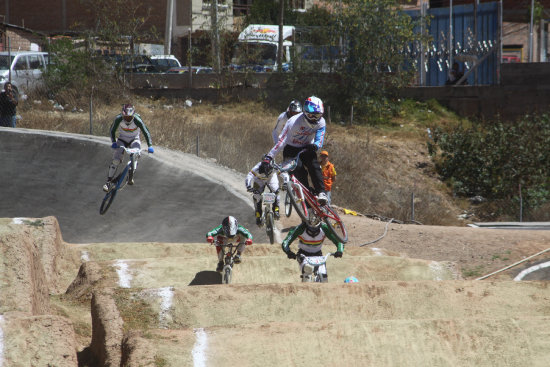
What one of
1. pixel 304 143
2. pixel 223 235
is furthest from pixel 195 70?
pixel 223 235

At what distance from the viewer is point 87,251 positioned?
12273 millimetres

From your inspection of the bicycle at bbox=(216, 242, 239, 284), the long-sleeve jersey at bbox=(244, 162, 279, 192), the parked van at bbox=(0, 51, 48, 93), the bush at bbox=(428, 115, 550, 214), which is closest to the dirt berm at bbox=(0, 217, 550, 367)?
the bicycle at bbox=(216, 242, 239, 284)

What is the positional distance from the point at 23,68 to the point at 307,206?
19.7 m

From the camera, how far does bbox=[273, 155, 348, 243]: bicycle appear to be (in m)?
10.6

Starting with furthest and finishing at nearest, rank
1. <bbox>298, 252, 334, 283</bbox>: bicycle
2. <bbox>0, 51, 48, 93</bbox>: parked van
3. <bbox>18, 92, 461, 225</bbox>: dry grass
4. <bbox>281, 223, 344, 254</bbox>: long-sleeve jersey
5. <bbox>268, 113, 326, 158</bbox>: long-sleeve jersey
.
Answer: <bbox>0, 51, 48, 93</bbox>: parked van, <bbox>18, 92, 461, 225</bbox>: dry grass, <bbox>268, 113, 326, 158</bbox>: long-sleeve jersey, <bbox>281, 223, 344, 254</bbox>: long-sleeve jersey, <bbox>298, 252, 334, 283</bbox>: bicycle

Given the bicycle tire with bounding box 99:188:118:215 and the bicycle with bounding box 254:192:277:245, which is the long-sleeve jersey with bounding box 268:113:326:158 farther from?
the bicycle tire with bounding box 99:188:118:215

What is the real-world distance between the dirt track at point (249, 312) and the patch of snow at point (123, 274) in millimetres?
16

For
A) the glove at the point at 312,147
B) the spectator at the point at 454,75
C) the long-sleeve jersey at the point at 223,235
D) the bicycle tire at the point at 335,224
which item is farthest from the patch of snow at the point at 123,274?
the spectator at the point at 454,75

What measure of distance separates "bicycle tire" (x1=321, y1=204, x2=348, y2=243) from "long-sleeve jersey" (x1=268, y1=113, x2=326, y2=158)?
1042 mm

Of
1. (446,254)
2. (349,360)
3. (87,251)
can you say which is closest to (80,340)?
(349,360)

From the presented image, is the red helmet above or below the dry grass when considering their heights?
above

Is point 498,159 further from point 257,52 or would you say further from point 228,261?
point 228,261

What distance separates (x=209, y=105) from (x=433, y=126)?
375 inches

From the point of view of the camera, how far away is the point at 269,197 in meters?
11.6
